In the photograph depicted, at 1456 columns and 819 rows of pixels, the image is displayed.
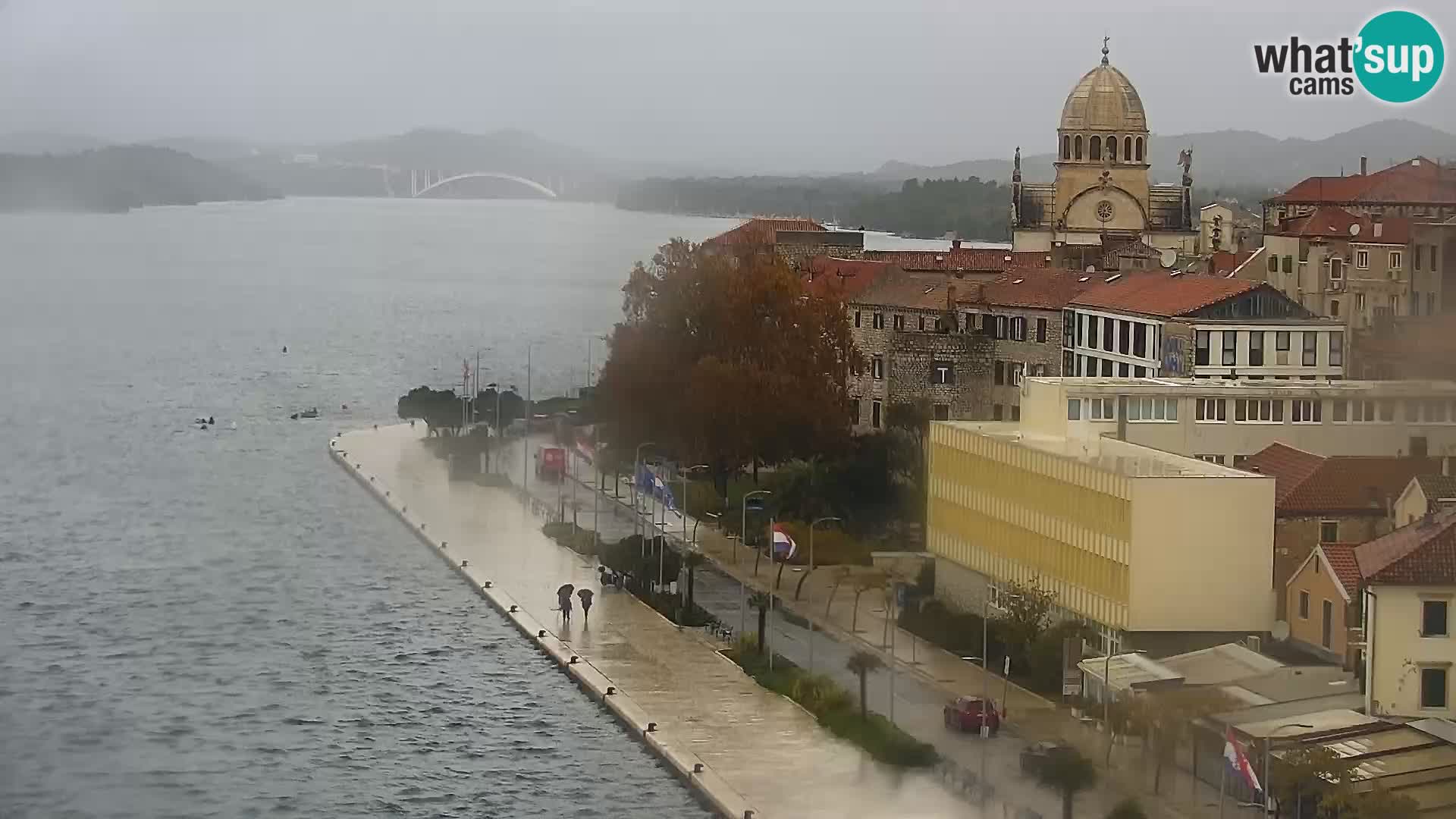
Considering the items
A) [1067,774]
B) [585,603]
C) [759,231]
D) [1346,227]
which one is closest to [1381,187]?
[1346,227]

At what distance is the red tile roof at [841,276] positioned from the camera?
923 inches

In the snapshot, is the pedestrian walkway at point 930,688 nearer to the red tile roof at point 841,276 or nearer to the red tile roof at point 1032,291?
the red tile roof at point 1032,291

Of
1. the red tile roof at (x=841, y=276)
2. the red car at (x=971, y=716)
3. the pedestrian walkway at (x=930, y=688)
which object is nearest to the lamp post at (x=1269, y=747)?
the pedestrian walkway at (x=930, y=688)

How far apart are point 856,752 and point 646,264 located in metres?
36.5

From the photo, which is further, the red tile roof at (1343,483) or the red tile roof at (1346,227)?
the red tile roof at (1346,227)

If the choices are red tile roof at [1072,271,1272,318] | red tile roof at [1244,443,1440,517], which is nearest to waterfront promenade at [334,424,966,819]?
red tile roof at [1244,443,1440,517]

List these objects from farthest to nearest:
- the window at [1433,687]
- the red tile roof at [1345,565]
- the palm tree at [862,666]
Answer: the palm tree at [862,666] → the red tile roof at [1345,565] → the window at [1433,687]

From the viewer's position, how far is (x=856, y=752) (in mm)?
12070

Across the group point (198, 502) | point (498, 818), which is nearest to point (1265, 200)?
point (198, 502)

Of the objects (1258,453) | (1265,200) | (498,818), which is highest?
(1265,200)

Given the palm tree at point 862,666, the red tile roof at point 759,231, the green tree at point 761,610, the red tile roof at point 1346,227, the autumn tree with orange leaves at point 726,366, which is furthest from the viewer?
the red tile roof at point 759,231

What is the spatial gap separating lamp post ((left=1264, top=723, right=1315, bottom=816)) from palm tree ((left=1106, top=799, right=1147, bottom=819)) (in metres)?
0.46

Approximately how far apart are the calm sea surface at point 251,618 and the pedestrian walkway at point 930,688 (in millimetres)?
1277

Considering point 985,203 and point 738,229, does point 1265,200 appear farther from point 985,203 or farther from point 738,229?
point 985,203
